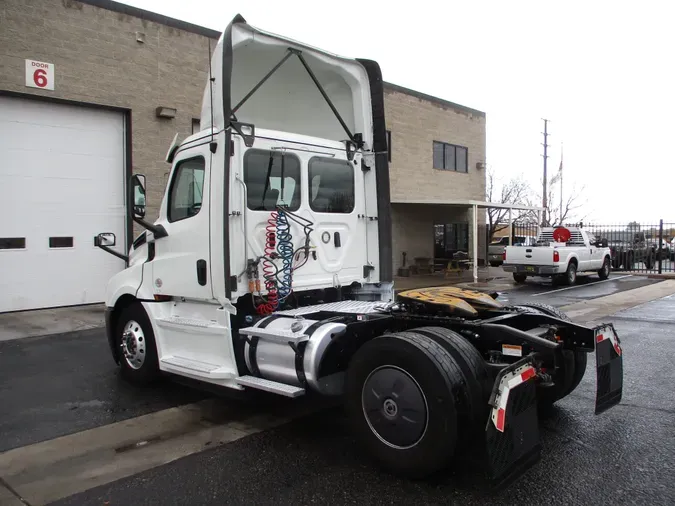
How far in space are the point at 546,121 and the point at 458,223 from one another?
872 inches

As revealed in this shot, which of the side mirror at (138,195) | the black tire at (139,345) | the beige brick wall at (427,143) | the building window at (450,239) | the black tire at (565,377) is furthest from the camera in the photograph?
the building window at (450,239)

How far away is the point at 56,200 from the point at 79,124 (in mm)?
1802

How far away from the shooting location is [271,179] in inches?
211

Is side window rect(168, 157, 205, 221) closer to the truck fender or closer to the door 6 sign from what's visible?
the truck fender

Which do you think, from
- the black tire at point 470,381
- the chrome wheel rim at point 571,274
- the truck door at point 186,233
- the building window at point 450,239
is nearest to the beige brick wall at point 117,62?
the truck door at point 186,233

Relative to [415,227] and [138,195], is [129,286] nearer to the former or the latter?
[138,195]

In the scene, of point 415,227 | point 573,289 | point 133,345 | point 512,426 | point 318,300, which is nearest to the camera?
Result: point 512,426

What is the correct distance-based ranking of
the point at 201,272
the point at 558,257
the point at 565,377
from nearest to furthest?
the point at 565,377 < the point at 201,272 < the point at 558,257

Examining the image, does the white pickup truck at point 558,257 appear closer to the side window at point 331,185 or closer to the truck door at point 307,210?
the truck door at point 307,210

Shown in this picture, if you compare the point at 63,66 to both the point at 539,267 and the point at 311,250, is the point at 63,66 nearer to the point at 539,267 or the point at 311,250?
the point at 311,250

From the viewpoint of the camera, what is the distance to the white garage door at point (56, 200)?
11.6m

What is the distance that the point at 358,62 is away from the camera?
6.20 m

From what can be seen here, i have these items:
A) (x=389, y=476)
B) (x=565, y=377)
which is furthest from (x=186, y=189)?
(x=565, y=377)

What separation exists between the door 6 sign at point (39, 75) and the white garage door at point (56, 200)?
1.34 ft
